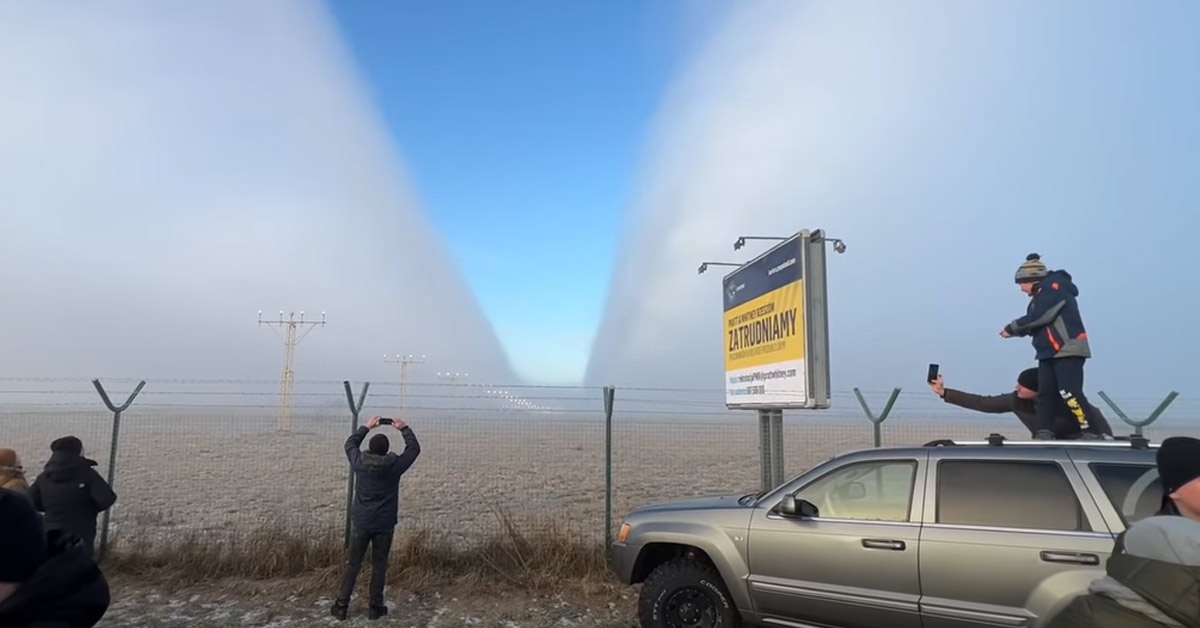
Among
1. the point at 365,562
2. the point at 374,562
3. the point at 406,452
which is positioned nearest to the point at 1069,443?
the point at 406,452

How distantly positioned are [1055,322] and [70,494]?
28.3 ft

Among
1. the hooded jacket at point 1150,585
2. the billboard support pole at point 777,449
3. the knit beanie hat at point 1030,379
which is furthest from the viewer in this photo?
the billboard support pole at point 777,449

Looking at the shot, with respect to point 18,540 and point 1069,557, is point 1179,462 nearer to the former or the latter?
point 1069,557

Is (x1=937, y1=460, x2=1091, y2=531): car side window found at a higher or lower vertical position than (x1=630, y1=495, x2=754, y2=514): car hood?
higher

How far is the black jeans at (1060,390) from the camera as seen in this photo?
251 inches

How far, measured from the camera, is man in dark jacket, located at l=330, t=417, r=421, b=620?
21.0 feet

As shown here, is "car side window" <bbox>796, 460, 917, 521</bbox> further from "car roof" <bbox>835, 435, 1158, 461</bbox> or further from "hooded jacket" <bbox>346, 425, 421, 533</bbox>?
"hooded jacket" <bbox>346, 425, 421, 533</bbox>

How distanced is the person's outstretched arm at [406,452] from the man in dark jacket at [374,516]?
0.03 feet

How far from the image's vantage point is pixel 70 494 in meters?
5.81

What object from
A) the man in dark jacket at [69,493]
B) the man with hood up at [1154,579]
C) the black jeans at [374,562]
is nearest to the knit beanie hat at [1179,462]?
the man with hood up at [1154,579]

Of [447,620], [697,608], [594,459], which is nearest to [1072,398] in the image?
[697,608]

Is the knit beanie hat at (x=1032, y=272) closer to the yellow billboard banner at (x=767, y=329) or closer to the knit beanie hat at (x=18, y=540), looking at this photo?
the yellow billboard banner at (x=767, y=329)

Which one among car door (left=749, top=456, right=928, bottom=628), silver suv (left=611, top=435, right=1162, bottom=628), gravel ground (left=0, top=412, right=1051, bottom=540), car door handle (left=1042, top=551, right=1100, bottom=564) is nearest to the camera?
car door handle (left=1042, top=551, right=1100, bottom=564)

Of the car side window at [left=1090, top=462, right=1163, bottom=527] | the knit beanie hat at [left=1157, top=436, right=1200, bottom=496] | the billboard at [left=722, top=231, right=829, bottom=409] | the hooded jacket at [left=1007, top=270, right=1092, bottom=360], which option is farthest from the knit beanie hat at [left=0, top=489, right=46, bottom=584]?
the hooded jacket at [left=1007, top=270, right=1092, bottom=360]
